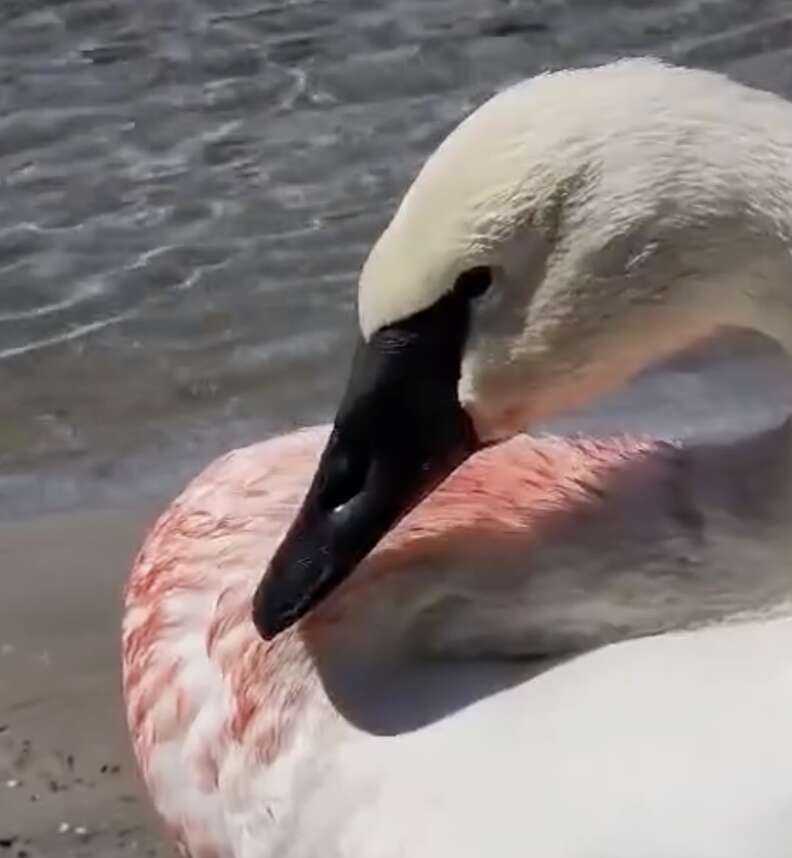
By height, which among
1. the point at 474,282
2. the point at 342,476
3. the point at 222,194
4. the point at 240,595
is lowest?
the point at 222,194

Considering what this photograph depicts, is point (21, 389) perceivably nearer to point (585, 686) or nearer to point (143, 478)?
point (143, 478)

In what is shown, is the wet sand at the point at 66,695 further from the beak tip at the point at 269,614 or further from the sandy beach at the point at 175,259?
the beak tip at the point at 269,614

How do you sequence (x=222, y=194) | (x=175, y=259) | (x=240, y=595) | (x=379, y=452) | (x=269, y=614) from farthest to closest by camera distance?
1. (x=222, y=194)
2. (x=175, y=259)
3. (x=240, y=595)
4. (x=269, y=614)
5. (x=379, y=452)

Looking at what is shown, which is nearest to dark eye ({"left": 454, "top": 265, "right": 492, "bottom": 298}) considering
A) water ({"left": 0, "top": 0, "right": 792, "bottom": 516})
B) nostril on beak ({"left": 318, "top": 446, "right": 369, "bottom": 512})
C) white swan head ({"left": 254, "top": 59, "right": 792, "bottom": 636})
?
white swan head ({"left": 254, "top": 59, "right": 792, "bottom": 636})

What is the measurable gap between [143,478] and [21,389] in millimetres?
503

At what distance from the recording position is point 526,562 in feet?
8.38

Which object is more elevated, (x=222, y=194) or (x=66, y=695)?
(x=66, y=695)

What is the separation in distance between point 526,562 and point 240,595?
335 mm

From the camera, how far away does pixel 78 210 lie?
5398 millimetres

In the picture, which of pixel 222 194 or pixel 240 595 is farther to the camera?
pixel 222 194

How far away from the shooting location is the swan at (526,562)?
2250 millimetres

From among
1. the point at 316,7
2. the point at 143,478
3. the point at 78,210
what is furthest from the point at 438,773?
the point at 316,7

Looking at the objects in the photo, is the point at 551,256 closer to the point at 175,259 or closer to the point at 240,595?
the point at 240,595

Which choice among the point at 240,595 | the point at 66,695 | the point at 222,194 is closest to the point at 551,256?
the point at 240,595
